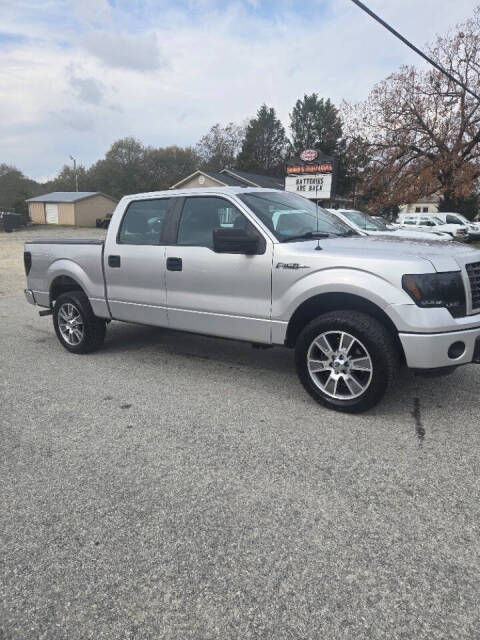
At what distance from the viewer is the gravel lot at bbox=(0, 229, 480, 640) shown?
204 centimetres

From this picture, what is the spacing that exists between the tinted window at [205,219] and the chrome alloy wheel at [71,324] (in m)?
1.80

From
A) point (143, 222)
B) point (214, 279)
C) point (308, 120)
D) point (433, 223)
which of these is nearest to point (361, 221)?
point (143, 222)

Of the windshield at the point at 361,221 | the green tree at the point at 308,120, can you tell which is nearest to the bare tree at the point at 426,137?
the windshield at the point at 361,221

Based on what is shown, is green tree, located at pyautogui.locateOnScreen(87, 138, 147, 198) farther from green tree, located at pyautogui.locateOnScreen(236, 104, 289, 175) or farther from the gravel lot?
the gravel lot

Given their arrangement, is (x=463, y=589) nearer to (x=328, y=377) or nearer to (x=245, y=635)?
(x=245, y=635)

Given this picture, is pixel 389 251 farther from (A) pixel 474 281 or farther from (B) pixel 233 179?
(B) pixel 233 179

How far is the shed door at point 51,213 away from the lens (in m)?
48.5

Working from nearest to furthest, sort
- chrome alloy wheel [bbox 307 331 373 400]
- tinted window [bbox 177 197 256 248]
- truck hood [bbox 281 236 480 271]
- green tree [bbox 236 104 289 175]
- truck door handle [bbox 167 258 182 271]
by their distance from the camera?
truck hood [bbox 281 236 480 271] < chrome alloy wheel [bbox 307 331 373 400] < tinted window [bbox 177 197 256 248] < truck door handle [bbox 167 258 182 271] < green tree [bbox 236 104 289 175]

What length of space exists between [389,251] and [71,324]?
12.8 ft

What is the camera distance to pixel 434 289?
356 centimetres

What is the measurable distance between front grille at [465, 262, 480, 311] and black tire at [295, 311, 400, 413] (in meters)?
0.71

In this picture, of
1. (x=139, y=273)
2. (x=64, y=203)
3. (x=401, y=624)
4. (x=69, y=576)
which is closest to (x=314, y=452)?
(x=401, y=624)

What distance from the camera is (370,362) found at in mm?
3805

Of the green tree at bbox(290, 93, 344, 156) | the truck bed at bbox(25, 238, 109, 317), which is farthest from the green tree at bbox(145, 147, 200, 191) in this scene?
the truck bed at bbox(25, 238, 109, 317)
